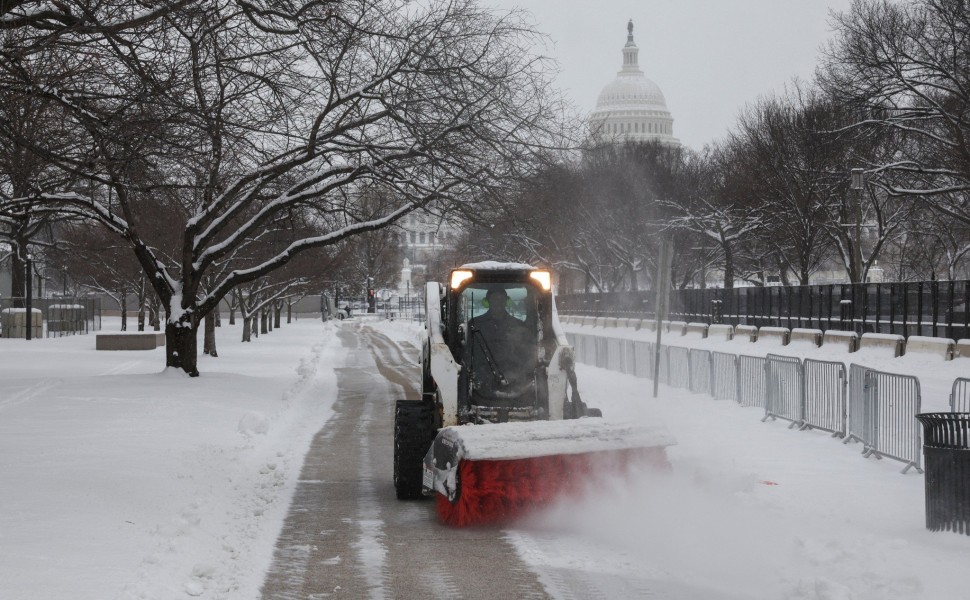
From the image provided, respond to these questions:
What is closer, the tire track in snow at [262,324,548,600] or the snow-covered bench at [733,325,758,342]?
the tire track in snow at [262,324,548,600]

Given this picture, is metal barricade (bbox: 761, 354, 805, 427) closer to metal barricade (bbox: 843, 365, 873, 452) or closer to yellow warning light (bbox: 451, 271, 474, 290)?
metal barricade (bbox: 843, 365, 873, 452)

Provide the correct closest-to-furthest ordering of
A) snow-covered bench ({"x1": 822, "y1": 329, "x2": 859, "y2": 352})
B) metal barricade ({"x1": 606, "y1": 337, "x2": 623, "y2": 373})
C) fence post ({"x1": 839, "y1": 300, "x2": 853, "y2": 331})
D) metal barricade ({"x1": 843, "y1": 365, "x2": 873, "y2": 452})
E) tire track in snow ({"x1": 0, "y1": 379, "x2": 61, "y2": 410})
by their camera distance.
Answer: metal barricade ({"x1": 843, "y1": 365, "x2": 873, "y2": 452}), tire track in snow ({"x1": 0, "y1": 379, "x2": 61, "y2": 410}), metal barricade ({"x1": 606, "y1": 337, "x2": 623, "y2": 373}), snow-covered bench ({"x1": 822, "y1": 329, "x2": 859, "y2": 352}), fence post ({"x1": 839, "y1": 300, "x2": 853, "y2": 331})

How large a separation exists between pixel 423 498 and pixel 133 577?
4.02m

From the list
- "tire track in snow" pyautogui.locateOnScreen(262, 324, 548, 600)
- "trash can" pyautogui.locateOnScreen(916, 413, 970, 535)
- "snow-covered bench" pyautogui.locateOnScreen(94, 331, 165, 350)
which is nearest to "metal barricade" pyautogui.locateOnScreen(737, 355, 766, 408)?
"tire track in snow" pyautogui.locateOnScreen(262, 324, 548, 600)

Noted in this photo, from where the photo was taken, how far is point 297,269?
Result: 152 feet

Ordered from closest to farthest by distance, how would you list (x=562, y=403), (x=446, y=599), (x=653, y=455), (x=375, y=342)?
(x=446, y=599) < (x=653, y=455) < (x=562, y=403) < (x=375, y=342)

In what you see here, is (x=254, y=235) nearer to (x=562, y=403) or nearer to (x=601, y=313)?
(x=562, y=403)

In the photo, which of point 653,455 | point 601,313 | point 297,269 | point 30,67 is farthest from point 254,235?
point 601,313

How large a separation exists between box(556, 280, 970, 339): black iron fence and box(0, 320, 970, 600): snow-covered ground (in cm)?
1904

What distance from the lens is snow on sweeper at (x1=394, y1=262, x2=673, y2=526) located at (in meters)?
9.70

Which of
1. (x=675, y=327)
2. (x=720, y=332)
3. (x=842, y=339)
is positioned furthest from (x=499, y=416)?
(x=675, y=327)

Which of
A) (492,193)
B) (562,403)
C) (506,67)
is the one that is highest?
(506,67)

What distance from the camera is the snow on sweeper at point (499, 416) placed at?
9695 mm

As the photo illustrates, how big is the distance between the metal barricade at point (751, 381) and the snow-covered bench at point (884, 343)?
1576cm
